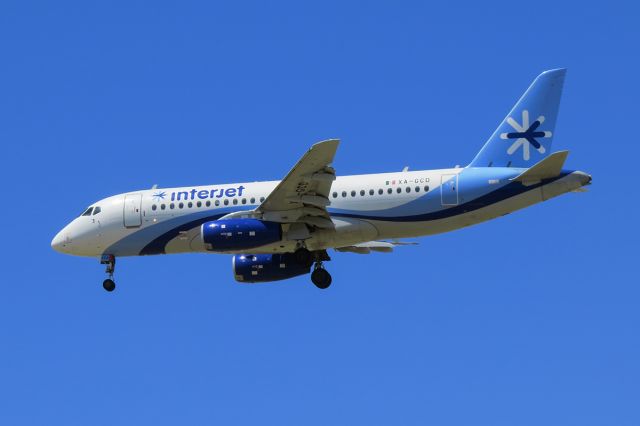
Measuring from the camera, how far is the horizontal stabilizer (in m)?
48.0

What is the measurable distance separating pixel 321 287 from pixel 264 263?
2.52 m

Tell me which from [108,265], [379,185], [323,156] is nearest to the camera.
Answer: [323,156]

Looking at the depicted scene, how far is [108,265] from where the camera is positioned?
54719mm

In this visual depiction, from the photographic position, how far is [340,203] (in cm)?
5141

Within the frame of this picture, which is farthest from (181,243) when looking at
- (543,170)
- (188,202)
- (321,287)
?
(543,170)

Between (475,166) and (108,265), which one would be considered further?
(108,265)

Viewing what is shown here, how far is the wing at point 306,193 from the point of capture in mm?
48312

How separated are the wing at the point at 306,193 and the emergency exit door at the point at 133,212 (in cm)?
572

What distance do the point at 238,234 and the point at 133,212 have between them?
584 centimetres

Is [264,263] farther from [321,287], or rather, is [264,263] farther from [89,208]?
[89,208]

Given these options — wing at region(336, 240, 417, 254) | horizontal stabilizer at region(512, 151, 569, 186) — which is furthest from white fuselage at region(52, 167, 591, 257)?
wing at region(336, 240, 417, 254)

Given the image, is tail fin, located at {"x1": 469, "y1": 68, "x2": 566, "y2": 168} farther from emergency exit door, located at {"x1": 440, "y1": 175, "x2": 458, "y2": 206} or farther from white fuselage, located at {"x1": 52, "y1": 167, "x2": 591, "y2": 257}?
emergency exit door, located at {"x1": 440, "y1": 175, "x2": 458, "y2": 206}

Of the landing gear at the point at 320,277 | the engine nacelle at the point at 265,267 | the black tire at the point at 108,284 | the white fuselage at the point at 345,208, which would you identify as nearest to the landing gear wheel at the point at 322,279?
the landing gear at the point at 320,277

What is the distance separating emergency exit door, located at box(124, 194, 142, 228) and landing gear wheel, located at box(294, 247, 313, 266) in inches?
241
